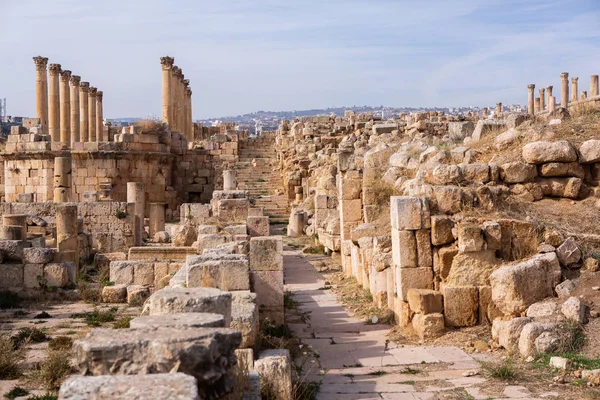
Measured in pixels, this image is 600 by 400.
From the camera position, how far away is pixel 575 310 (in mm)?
8484

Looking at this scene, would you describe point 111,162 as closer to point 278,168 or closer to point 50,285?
point 278,168

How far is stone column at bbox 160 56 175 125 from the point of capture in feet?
120

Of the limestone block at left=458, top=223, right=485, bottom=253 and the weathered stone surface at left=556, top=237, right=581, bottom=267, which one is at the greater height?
the limestone block at left=458, top=223, right=485, bottom=253

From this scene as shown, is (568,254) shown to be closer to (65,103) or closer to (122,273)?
(122,273)

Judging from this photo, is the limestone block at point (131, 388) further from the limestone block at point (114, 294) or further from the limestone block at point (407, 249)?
the limestone block at point (114, 294)

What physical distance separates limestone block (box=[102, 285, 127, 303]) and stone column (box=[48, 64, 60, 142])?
25.5 m

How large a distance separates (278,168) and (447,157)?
22.0 meters

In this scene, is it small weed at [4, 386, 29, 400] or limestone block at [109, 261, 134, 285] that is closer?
small weed at [4, 386, 29, 400]

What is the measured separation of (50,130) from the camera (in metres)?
37.0

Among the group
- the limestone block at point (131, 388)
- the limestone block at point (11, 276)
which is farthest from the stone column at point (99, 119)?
the limestone block at point (131, 388)

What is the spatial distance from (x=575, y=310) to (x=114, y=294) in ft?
26.5

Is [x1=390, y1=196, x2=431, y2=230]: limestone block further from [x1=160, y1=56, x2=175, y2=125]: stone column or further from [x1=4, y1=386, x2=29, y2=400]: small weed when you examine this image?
[x1=160, y1=56, x2=175, y2=125]: stone column

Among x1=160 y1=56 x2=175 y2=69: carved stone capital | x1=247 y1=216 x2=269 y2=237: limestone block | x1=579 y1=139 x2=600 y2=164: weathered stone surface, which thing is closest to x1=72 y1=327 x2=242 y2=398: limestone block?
x1=579 y1=139 x2=600 y2=164: weathered stone surface

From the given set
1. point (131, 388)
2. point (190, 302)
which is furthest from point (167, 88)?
point (131, 388)
